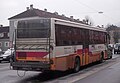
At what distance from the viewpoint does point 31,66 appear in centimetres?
1492

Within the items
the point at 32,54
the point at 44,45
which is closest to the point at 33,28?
the point at 44,45

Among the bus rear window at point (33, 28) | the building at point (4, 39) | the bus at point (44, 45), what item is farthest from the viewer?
the building at point (4, 39)

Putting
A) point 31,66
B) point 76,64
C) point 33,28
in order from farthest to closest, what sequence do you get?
point 76,64 < point 33,28 < point 31,66

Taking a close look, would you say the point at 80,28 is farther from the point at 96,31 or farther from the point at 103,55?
the point at 103,55

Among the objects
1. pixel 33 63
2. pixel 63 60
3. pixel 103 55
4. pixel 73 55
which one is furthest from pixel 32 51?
pixel 103 55

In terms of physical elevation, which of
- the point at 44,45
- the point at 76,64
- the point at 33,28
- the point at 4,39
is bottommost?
the point at 76,64

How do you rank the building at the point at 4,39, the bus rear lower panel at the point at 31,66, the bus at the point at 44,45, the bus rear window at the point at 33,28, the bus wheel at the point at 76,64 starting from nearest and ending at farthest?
the bus rear lower panel at the point at 31,66 < the bus at the point at 44,45 < the bus rear window at the point at 33,28 < the bus wheel at the point at 76,64 < the building at the point at 4,39

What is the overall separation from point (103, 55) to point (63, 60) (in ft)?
34.6

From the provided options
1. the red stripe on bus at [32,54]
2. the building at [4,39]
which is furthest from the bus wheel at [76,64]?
the building at [4,39]

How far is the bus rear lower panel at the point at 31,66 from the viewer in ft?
47.8

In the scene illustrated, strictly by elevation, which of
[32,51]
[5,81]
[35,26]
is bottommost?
[5,81]

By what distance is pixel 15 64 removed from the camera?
15.3m

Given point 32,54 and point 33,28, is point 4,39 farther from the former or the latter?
point 32,54

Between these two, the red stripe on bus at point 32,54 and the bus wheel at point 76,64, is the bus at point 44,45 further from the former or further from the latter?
the bus wheel at point 76,64
